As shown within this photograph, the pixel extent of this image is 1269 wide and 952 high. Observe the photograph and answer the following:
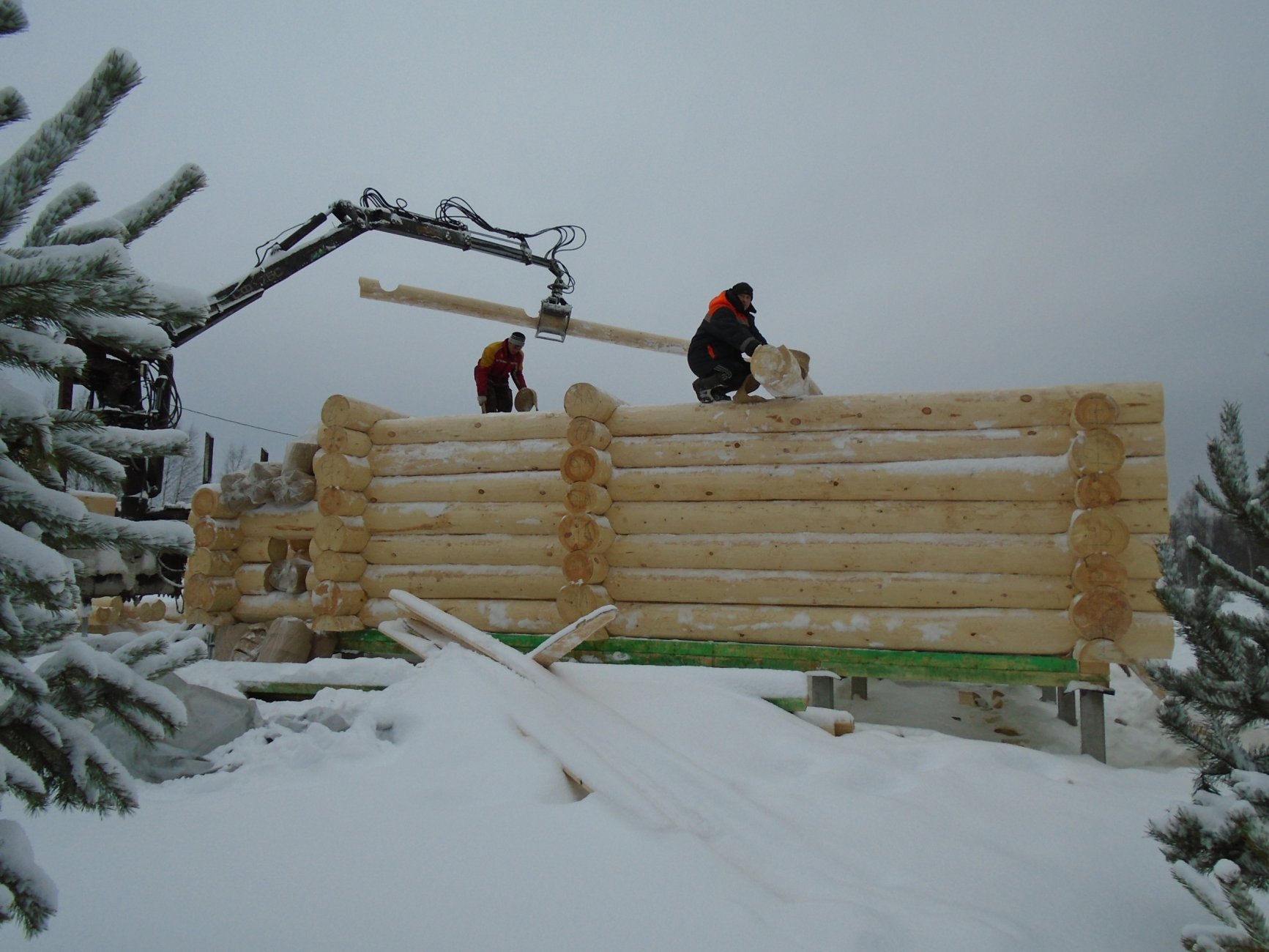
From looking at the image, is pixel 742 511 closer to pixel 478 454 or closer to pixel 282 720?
pixel 478 454

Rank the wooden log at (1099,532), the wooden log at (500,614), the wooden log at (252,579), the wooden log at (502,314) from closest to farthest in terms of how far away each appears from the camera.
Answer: the wooden log at (1099,532)
the wooden log at (500,614)
the wooden log at (252,579)
the wooden log at (502,314)

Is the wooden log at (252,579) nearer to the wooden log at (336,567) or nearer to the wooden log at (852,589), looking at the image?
the wooden log at (336,567)

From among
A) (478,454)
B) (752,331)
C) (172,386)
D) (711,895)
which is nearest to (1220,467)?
(711,895)

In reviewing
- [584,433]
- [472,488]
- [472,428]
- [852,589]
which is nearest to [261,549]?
[472,488]

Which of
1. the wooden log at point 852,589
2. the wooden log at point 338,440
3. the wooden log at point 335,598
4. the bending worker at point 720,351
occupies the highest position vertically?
the bending worker at point 720,351

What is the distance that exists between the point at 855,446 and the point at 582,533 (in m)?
2.52

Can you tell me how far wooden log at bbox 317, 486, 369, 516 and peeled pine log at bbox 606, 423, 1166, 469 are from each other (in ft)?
8.70

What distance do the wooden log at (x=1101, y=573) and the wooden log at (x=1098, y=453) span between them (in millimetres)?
656

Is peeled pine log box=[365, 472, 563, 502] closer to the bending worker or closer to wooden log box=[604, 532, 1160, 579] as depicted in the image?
wooden log box=[604, 532, 1160, 579]

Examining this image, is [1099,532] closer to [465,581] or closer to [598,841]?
[598,841]

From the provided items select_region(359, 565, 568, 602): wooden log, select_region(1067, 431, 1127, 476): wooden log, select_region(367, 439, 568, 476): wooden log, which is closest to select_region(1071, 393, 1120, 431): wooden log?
select_region(1067, 431, 1127, 476): wooden log

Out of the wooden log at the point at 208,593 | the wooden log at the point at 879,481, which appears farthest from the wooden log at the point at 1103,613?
the wooden log at the point at 208,593

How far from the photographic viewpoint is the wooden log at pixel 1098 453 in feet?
19.9

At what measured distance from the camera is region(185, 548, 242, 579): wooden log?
832 cm
